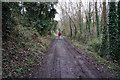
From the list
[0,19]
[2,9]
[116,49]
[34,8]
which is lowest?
[116,49]

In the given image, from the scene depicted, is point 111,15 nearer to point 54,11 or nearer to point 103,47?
point 103,47

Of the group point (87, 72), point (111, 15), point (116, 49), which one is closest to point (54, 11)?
point (111, 15)

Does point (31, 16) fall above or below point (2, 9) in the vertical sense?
above

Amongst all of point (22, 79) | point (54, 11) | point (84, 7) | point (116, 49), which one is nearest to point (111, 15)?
point (116, 49)

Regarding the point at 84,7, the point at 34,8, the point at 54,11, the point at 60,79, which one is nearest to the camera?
the point at 60,79

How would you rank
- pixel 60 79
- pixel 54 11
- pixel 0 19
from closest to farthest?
pixel 60 79 → pixel 0 19 → pixel 54 11

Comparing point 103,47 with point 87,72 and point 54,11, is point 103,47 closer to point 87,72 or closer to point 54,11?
point 87,72

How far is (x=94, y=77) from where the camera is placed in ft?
14.2

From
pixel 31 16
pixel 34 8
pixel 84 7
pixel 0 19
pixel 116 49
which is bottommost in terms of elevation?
pixel 116 49

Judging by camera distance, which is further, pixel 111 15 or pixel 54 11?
pixel 54 11

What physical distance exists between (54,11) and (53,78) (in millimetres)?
15240

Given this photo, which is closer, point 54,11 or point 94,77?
point 94,77

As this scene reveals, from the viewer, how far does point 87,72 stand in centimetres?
484

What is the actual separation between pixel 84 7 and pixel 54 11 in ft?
27.1
